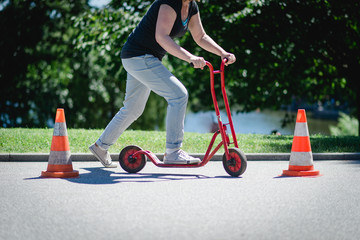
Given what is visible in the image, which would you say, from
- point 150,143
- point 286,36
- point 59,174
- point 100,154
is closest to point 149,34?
point 100,154

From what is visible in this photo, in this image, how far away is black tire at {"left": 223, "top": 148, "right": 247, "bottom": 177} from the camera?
5969 mm

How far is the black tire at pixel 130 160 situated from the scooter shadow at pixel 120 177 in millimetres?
75

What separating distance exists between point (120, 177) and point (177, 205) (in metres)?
1.62

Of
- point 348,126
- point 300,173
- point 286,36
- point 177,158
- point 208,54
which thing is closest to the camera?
point 177,158

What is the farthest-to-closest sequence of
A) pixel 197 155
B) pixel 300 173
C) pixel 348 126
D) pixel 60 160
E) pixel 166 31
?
pixel 348 126 → pixel 197 155 → pixel 300 173 → pixel 60 160 → pixel 166 31

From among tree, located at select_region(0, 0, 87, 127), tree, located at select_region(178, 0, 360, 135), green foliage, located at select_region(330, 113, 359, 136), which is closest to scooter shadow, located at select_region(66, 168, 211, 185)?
tree, located at select_region(178, 0, 360, 135)

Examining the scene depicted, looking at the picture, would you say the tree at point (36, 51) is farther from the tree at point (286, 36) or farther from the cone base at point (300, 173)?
the cone base at point (300, 173)

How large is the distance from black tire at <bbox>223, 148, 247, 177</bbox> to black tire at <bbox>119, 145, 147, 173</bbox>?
102cm

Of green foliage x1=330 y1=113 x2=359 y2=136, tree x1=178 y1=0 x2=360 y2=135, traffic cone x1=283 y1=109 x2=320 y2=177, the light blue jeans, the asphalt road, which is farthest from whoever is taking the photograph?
green foliage x1=330 y1=113 x2=359 y2=136

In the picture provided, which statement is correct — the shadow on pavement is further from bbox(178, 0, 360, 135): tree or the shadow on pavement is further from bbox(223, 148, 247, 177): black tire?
bbox(178, 0, 360, 135): tree

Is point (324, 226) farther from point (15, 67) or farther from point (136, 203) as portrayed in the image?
point (15, 67)

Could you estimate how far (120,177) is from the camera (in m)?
6.12

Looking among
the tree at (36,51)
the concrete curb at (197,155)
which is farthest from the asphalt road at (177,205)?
the tree at (36,51)

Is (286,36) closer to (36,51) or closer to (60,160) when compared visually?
(36,51)
